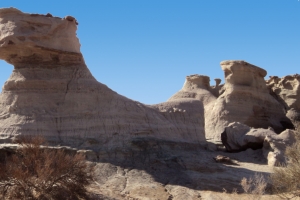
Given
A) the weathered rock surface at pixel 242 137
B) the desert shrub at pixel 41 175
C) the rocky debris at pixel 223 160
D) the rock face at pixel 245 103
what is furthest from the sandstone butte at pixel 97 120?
the rock face at pixel 245 103

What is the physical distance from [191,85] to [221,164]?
1742 cm

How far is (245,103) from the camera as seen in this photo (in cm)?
3441

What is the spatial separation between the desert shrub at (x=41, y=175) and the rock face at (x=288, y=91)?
2317 centimetres

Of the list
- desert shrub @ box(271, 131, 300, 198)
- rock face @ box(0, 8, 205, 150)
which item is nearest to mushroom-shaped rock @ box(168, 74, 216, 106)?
rock face @ box(0, 8, 205, 150)

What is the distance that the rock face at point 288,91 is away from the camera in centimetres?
3791

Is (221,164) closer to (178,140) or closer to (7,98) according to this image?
(178,140)

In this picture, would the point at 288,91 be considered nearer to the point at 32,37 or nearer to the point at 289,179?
the point at 32,37

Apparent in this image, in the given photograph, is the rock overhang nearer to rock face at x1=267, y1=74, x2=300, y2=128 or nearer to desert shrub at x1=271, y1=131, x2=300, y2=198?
desert shrub at x1=271, y1=131, x2=300, y2=198

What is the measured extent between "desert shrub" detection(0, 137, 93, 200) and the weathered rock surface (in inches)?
402

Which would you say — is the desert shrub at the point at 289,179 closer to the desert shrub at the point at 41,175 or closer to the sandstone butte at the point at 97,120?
the sandstone butte at the point at 97,120

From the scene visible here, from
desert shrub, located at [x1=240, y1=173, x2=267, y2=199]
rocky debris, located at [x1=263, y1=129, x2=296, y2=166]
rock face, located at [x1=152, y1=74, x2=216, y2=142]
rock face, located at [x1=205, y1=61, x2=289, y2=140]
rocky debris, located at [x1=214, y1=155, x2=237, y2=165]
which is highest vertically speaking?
rock face, located at [x1=205, y1=61, x2=289, y2=140]

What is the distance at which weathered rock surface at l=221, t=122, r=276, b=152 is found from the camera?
84.8 ft

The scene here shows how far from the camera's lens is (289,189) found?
16.8 m

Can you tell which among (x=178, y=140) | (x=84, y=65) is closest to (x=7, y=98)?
(x=84, y=65)
